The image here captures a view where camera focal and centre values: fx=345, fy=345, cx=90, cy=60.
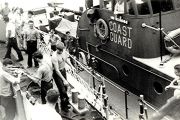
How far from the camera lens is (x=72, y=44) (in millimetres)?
12844

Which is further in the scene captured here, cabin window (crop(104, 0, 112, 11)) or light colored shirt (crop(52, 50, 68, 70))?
cabin window (crop(104, 0, 112, 11))

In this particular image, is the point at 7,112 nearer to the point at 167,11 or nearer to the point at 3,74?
the point at 3,74

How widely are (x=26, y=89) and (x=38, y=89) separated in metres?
0.33

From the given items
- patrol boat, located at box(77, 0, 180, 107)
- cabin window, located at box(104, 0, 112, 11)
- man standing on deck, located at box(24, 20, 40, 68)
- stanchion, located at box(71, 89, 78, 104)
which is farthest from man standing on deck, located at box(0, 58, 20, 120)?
cabin window, located at box(104, 0, 112, 11)

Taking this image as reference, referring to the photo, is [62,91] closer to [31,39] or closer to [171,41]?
[171,41]

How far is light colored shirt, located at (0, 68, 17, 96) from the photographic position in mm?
6772

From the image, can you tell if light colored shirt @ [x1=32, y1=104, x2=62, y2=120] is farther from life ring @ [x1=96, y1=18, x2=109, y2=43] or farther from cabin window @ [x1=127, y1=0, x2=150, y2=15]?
life ring @ [x1=96, y1=18, x2=109, y2=43]

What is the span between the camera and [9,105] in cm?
716

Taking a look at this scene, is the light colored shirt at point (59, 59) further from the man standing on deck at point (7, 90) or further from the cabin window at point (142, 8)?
the cabin window at point (142, 8)

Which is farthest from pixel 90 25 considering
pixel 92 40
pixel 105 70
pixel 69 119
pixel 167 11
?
pixel 69 119

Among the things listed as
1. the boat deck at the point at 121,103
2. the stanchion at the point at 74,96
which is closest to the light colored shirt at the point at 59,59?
the stanchion at the point at 74,96

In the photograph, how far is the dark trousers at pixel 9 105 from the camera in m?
7.07

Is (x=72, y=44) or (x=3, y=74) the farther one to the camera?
(x=72, y=44)

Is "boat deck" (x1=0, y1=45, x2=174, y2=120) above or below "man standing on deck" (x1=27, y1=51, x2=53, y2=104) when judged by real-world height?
→ below
